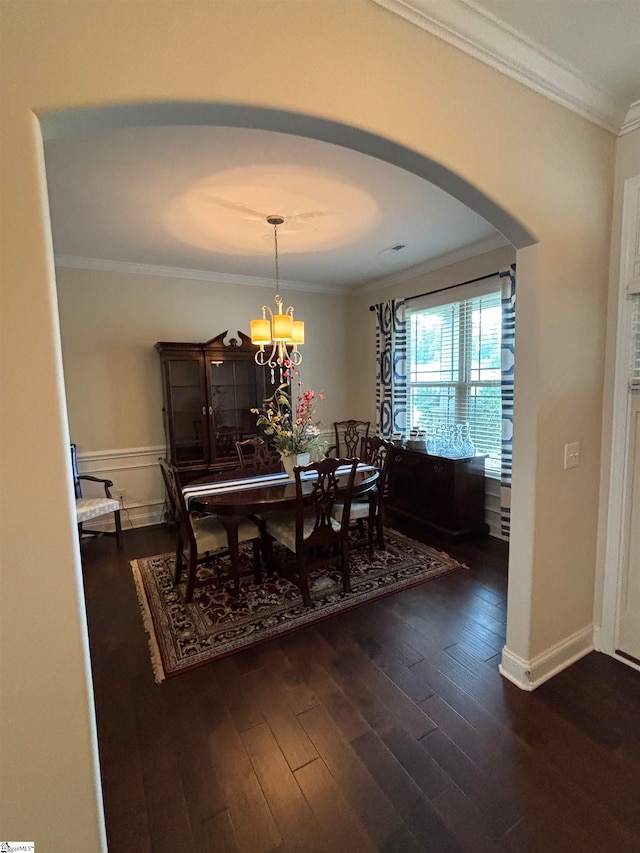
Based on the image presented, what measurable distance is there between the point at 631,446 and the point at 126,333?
14.2 ft

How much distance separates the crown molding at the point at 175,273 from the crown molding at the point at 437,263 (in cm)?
56

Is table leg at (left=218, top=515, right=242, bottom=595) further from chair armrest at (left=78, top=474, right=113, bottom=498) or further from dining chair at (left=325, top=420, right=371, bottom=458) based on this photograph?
dining chair at (left=325, top=420, right=371, bottom=458)

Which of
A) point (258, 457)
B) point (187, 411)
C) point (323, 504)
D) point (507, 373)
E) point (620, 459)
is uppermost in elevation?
point (507, 373)

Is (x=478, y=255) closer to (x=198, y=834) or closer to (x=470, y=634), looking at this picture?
(x=470, y=634)

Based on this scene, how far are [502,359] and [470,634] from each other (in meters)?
2.20

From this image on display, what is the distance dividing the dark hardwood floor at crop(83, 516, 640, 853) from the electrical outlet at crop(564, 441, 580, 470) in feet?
3.52

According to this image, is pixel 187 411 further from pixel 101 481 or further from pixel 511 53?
pixel 511 53

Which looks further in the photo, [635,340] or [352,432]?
[352,432]

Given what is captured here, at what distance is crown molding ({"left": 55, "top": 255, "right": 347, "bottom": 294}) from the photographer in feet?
12.4

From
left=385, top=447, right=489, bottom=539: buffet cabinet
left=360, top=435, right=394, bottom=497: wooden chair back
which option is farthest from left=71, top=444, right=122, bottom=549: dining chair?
left=385, top=447, right=489, bottom=539: buffet cabinet

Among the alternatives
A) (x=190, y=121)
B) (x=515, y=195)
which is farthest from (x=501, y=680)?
(x=190, y=121)

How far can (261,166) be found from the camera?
2197 mm

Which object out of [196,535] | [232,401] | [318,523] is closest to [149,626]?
[196,535]

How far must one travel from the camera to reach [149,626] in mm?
2434
